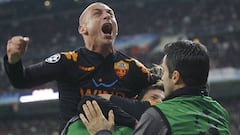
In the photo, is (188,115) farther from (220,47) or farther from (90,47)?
(220,47)

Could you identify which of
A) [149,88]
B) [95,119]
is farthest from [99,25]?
[95,119]

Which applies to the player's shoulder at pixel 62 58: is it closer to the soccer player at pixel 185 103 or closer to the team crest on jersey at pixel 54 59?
the team crest on jersey at pixel 54 59

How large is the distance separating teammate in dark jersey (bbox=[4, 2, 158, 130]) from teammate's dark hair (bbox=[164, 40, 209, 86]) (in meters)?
0.58

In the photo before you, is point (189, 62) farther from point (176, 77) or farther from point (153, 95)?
point (153, 95)

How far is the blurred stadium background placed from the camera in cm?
1766

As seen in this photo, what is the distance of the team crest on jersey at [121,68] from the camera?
97.1 inches

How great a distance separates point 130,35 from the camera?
20.3 meters

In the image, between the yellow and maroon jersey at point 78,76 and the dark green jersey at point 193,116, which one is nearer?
the dark green jersey at point 193,116

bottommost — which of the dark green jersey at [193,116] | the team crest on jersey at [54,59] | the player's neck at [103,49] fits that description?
the dark green jersey at [193,116]

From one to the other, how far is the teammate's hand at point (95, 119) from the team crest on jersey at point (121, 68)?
367 mm

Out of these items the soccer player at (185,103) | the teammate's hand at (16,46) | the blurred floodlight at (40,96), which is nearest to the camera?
the soccer player at (185,103)

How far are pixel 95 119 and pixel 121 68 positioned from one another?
473 mm

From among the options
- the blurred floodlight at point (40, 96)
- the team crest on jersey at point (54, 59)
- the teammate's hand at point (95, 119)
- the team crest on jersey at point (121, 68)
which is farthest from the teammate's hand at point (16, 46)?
the blurred floodlight at point (40, 96)

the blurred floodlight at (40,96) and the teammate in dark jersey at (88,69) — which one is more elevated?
the teammate in dark jersey at (88,69)
